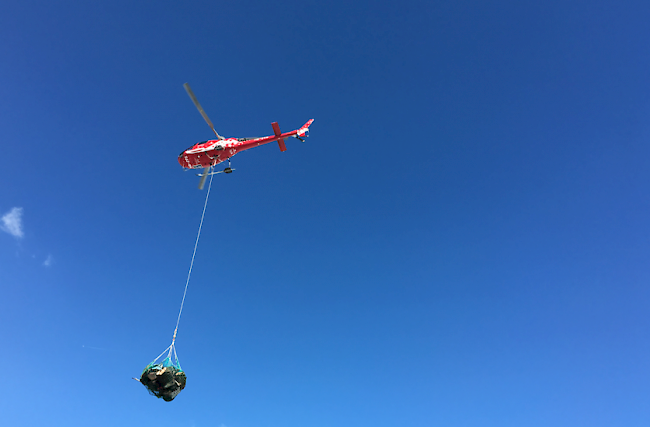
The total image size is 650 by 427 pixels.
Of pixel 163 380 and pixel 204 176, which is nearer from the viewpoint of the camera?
pixel 163 380

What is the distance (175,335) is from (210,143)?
15914 mm

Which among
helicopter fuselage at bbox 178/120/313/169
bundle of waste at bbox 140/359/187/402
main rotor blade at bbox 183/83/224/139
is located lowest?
bundle of waste at bbox 140/359/187/402

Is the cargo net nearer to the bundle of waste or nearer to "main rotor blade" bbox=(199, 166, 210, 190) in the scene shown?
the bundle of waste

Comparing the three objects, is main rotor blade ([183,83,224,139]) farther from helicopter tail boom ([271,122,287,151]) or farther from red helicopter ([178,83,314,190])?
helicopter tail boom ([271,122,287,151])

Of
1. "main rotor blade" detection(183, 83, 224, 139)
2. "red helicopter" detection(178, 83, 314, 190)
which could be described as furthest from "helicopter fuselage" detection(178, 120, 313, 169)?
"main rotor blade" detection(183, 83, 224, 139)

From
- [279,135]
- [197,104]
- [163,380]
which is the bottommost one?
[163,380]

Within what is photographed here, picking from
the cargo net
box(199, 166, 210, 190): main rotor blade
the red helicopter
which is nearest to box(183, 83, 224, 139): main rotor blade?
the red helicopter

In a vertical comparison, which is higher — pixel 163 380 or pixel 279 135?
pixel 279 135

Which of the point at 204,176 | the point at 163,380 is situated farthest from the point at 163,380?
the point at 204,176

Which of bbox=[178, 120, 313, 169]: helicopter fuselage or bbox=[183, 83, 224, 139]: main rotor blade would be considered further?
bbox=[178, 120, 313, 169]: helicopter fuselage

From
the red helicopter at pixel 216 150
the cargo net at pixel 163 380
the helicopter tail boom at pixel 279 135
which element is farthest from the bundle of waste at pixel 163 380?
the helicopter tail boom at pixel 279 135

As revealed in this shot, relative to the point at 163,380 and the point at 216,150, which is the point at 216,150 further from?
the point at 163,380

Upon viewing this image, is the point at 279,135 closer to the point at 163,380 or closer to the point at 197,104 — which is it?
the point at 197,104

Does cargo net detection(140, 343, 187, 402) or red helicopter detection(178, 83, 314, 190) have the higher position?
red helicopter detection(178, 83, 314, 190)
